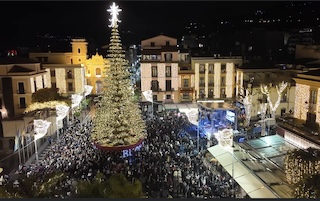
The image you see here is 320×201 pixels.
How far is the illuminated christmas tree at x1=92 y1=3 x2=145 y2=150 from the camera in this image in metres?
25.0

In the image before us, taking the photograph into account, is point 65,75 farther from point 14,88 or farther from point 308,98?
point 308,98

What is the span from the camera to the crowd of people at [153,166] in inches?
730

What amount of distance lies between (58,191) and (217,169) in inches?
442

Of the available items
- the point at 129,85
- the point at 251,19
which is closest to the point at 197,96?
the point at 129,85

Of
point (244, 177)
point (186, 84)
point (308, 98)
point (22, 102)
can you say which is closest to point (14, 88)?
point (22, 102)

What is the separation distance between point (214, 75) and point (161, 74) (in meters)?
7.10

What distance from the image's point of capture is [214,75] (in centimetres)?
4409

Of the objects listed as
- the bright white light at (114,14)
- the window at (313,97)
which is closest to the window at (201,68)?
the bright white light at (114,14)

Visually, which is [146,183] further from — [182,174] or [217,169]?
[217,169]

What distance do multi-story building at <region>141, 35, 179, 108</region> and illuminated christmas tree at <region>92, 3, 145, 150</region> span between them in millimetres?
17225

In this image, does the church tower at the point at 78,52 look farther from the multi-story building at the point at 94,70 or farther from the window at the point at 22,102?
the window at the point at 22,102

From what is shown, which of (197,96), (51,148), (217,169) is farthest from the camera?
(197,96)

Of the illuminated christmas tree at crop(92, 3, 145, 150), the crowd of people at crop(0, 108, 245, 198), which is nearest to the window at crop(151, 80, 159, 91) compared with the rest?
the crowd of people at crop(0, 108, 245, 198)

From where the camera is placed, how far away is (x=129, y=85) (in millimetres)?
25750
